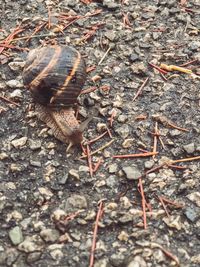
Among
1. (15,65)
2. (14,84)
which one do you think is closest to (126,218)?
(14,84)

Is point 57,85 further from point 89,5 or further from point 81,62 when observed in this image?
point 89,5

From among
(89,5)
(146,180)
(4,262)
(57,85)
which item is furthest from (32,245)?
(89,5)

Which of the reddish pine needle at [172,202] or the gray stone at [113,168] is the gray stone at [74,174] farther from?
the reddish pine needle at [172,202]

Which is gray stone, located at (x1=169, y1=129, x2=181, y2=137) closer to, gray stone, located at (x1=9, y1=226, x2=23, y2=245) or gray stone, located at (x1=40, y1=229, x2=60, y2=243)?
gray stone, located at (x1=40, y1=229, x2=60, y2=243)

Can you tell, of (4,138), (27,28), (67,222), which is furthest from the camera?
(27,28)

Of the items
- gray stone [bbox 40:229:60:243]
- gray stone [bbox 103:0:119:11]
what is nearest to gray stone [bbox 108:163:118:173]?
gray stone [bbox 40:229:60:243]

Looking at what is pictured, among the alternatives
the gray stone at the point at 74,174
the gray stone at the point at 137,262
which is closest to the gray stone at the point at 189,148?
the gray stone at the point at 74,174

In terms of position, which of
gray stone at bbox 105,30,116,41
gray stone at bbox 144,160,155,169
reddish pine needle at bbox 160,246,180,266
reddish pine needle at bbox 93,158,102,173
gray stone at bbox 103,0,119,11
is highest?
gray stone at bbox 103,0,119,11
